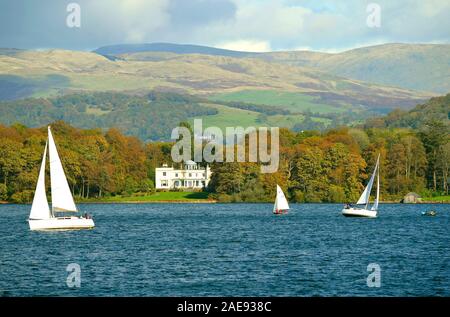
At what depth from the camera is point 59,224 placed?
8094cm

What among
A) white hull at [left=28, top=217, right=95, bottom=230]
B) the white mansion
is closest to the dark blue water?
white hull at [left=28, top=217, right=95, bottom=230]

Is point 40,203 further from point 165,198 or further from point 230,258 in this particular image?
point 165,198

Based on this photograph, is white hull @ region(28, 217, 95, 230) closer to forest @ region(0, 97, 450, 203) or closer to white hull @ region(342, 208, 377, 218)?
white hull @ region(342, 208, 377, 218)

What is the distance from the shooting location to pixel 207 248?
6625cm

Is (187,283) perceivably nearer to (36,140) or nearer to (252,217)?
(252,217)

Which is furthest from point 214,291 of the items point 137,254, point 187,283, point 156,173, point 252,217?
point 156,173

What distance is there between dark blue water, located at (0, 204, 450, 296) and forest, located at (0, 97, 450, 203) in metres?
57.5

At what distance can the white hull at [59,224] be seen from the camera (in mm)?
80562

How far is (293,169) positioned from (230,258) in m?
102

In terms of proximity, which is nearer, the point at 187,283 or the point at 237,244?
the point at 187,283

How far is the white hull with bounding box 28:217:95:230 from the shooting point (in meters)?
80.6

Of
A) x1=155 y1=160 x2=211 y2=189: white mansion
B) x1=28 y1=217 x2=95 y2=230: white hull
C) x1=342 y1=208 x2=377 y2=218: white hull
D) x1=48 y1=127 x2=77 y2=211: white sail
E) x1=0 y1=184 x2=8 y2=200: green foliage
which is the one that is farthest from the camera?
x1=155 y1=160 x2=211 y2=189: white mansion
